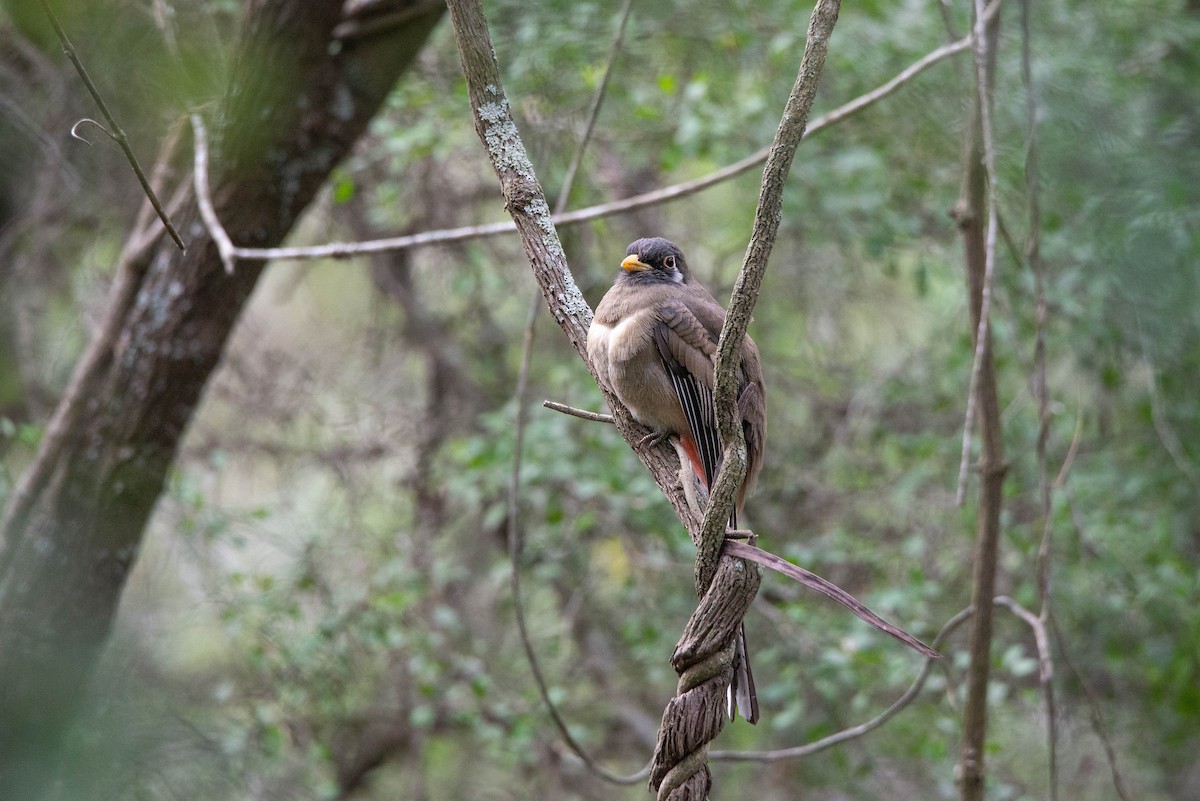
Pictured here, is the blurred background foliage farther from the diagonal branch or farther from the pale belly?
the diagonal branch

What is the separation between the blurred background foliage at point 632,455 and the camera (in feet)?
14.1

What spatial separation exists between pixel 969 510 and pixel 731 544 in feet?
11.2

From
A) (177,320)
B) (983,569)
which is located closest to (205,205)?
(177,320)

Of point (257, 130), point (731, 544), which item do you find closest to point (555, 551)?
point (257, 130)

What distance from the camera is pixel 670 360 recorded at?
9.14 ft

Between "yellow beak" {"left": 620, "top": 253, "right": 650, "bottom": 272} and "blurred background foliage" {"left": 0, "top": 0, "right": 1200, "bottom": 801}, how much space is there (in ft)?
3.57

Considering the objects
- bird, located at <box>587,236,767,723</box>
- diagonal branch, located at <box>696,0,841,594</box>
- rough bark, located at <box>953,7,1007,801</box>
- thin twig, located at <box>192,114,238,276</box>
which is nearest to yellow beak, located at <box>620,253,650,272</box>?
bird, located at <box>587,236,767,723</box>

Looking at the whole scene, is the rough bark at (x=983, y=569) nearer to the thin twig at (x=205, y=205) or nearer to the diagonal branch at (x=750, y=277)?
the diagonal branch at (x=750, y=277)

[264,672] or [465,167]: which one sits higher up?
[465,167]

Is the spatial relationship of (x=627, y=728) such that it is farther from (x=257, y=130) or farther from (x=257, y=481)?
(x=257, y=130)

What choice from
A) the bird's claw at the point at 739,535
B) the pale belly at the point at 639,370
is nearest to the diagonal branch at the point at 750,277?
the bird's claw at the point at 739,535

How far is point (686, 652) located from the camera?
4.64 feet

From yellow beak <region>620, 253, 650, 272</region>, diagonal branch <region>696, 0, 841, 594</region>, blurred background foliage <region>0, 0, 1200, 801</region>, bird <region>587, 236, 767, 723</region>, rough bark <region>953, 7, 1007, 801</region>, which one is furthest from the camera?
blurred background foliage <region>0, 0, 1200, 801</region>

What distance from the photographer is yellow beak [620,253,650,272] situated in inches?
122
